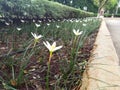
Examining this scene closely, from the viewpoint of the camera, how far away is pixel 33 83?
182 cm

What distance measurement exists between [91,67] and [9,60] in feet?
2.06

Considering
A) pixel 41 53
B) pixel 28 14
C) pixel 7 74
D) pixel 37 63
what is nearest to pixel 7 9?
pixel 28 14

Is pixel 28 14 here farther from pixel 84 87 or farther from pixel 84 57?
pixel 84 87

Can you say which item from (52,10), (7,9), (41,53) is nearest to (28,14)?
(7,9)

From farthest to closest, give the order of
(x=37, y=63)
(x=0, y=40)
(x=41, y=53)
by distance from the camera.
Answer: (x=0, y=40)
(x=41, y=53)
(x=37, y=63)

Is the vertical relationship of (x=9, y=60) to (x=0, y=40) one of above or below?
above

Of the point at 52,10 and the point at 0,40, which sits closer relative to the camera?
the point at 0,40

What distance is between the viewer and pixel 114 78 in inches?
72.6

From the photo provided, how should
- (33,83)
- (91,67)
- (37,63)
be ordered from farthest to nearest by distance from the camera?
1. (37,63)
2. (91,67)
3. (33,83)

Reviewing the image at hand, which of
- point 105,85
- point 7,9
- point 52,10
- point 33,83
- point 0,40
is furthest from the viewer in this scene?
point 52,10

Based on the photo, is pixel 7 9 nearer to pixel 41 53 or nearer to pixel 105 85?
pixel 41 53

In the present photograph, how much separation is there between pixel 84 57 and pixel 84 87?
3.54 ft

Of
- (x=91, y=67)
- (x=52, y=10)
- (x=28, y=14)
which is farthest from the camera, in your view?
(x=52, y=10)

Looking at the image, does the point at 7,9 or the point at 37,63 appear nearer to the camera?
the point at 37,63
